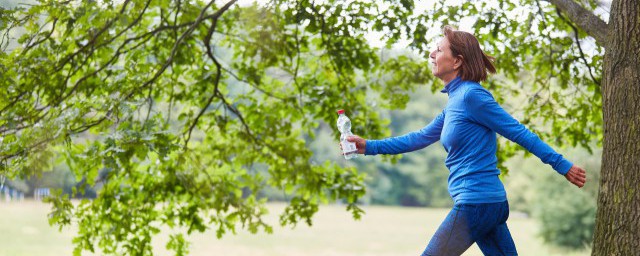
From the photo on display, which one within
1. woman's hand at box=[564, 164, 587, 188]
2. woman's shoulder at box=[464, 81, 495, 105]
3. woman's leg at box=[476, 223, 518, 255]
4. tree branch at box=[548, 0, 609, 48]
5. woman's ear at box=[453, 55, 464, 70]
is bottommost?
woman's leg at box=[476, 223, 518, 255]

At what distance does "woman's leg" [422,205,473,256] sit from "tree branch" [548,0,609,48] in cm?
198

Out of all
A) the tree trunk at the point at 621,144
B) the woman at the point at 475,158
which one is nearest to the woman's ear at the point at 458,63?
the woman at the point at 475,158

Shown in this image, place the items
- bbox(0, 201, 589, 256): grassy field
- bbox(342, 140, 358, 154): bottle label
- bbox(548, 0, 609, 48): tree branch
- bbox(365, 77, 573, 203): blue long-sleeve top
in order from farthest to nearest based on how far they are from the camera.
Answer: bbox(0, 201, 589, 256): grassy field
bbox(548, 0, 609, 48): tree branch
bbox(342, 140, 358, 154): bottle label
bbox(365, 77, 573, 203): blue long-sleeve top

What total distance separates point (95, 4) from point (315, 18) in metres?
1.96

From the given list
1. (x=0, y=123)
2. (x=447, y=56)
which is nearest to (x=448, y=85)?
(x=447, y=56)

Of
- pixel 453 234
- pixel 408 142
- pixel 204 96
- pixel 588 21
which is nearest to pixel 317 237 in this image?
pixel 204 96

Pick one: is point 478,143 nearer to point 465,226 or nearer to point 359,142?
point 465,226

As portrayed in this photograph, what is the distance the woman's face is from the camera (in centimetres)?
379

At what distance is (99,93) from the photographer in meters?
7.54

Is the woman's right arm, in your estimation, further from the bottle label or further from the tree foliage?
the tree foliage

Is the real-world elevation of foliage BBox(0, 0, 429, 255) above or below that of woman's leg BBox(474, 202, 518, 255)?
above

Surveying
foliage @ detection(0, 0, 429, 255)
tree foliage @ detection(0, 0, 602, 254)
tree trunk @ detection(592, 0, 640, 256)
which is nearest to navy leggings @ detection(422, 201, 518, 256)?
tree trunk @ detection(592, 0, 640, 256)

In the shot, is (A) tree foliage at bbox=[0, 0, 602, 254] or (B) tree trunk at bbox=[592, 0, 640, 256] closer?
(B) tree trunk at bbox=[592, 0, 640, 256]

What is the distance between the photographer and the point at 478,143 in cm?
362
